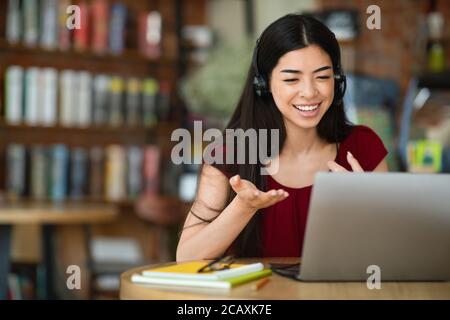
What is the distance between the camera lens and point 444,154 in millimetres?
3107

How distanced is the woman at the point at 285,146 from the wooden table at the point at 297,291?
23cm

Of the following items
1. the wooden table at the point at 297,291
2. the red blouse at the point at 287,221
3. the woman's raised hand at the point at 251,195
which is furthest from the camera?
the red blouse at the point at 287,221

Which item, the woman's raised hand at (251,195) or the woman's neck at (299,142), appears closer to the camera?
the woman's raised hand at (251,195)

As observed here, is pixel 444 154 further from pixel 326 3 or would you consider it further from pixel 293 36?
pixel 293 36

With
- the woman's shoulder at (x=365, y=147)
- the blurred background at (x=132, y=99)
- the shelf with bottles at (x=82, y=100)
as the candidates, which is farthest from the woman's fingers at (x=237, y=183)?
the shelf with bottles at (x=82, y=100)

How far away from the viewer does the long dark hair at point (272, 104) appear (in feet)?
4.59

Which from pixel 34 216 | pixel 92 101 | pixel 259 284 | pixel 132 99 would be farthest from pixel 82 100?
pixel 259 284

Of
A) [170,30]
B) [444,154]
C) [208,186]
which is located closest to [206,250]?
[208,186]

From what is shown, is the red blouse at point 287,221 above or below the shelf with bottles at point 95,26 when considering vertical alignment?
below

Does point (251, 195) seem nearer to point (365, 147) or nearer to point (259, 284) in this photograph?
point (259, 284)

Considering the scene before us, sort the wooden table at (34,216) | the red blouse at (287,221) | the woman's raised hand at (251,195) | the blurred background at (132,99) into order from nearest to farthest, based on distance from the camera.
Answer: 1. the woman's raised hand at (251,195)
2. the red blouse at (287,221)
3. the wooden table at (34,216)
4. the blurred background at (132,99)

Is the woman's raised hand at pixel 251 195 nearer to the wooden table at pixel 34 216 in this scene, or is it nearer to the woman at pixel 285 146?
the woman at pixel 285 146

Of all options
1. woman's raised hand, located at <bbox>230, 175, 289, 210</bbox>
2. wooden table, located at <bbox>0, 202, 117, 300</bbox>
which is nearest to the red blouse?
woman's raised hand, located at <bbox>230, 175, 289, 210</bbox>

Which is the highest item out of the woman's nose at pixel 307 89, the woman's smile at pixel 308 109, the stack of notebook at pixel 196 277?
the woman's nose at pixel 307 89
